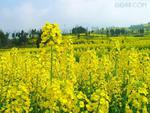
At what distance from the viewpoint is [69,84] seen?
565cm

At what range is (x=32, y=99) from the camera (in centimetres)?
800

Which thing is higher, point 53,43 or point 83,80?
point 53,43

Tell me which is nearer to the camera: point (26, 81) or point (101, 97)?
point (101, 97)

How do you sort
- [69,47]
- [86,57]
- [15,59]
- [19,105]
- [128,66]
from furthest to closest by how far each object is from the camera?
1. [15,59]
2. [86,57]
3. [128,66]
4. [69,47]
5. [19,105]

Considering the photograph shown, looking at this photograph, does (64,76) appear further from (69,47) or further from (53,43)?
(53,43)

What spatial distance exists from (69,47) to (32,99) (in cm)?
142

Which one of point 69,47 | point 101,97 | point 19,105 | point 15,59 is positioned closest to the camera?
point 101,97

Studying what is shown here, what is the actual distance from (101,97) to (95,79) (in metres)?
4.04

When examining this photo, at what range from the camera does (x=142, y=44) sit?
3616cm

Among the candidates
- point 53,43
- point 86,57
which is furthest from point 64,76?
point 53,43

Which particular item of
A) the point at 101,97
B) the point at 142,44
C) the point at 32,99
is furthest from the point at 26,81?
the point at 142,44

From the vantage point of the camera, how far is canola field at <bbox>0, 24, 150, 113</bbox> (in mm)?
5348

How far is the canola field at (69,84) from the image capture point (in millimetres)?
5348

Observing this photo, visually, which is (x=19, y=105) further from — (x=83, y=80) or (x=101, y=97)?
(x=83, y=80)
